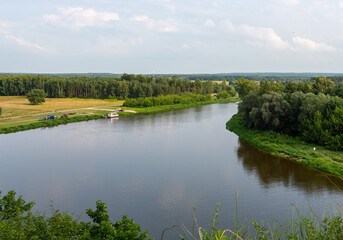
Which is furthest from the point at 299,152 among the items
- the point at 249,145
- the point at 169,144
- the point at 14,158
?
the point at 14,158

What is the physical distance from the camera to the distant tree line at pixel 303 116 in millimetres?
23547

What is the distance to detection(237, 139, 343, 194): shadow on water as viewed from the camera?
55.1 feet

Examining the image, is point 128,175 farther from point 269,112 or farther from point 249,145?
point 269,112

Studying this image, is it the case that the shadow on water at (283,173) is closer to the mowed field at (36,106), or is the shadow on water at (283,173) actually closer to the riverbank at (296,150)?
the riverbank at (296,150)

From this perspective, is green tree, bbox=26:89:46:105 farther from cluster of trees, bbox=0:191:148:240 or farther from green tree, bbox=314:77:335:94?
cluster of trees, bbox=0:191:148:240

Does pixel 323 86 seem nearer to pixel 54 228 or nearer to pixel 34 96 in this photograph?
pixel 54 228

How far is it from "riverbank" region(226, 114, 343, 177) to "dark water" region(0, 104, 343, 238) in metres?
0.86

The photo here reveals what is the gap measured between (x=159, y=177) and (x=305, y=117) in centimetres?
1510

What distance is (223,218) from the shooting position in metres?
12.9

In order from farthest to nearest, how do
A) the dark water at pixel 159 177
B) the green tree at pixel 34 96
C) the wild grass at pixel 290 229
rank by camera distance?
the green tree at pixel 34 96 < the dark water at pixel 159 177 < the wild grass at pixel 290 229

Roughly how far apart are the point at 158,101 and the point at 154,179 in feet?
142

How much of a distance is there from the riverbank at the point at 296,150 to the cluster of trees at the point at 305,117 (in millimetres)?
831

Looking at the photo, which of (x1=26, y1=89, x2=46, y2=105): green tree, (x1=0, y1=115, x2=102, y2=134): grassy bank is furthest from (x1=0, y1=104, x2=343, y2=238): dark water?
(x1=26, y1=89, x2=46, y2=105): green tree

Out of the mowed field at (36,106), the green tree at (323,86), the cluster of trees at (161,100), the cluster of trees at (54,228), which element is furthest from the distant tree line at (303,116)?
the mowed field at (36,106)
